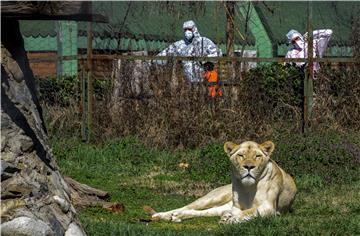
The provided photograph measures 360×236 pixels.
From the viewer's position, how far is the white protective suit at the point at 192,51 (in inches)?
626

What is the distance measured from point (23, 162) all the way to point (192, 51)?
10228 mm

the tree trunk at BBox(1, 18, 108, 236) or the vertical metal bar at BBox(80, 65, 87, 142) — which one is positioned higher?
the tree trunk at BBox(1, 18, 108, 236)

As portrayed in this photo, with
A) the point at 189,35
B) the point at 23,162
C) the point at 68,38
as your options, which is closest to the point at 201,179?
the point at 189,35

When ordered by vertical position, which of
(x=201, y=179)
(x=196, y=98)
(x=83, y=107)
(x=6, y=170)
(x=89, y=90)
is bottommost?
(x=201, y=179)

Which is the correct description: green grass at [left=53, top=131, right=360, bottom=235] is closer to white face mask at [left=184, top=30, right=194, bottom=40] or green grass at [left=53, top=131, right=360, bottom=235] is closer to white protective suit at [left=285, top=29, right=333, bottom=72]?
white protective suit at [left=285, top=29, right=333, bottom=72]

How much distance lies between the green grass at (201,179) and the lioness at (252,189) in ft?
0.66

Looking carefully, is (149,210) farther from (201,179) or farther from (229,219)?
(201,179)

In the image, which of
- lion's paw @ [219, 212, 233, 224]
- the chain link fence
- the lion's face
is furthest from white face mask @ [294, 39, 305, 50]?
lion's paw @ [219, 212, 233, 224]

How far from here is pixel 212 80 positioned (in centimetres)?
1591

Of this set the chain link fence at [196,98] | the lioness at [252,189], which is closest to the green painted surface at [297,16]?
the chain link fence at [196,98]

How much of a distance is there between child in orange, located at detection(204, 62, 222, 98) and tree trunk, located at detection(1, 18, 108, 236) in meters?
9.28

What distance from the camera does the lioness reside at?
32.7 ft

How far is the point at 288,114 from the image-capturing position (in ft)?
51.5

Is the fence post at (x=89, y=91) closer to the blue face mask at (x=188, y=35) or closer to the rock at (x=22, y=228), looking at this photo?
the blue face mask at (x=188, y=35)
